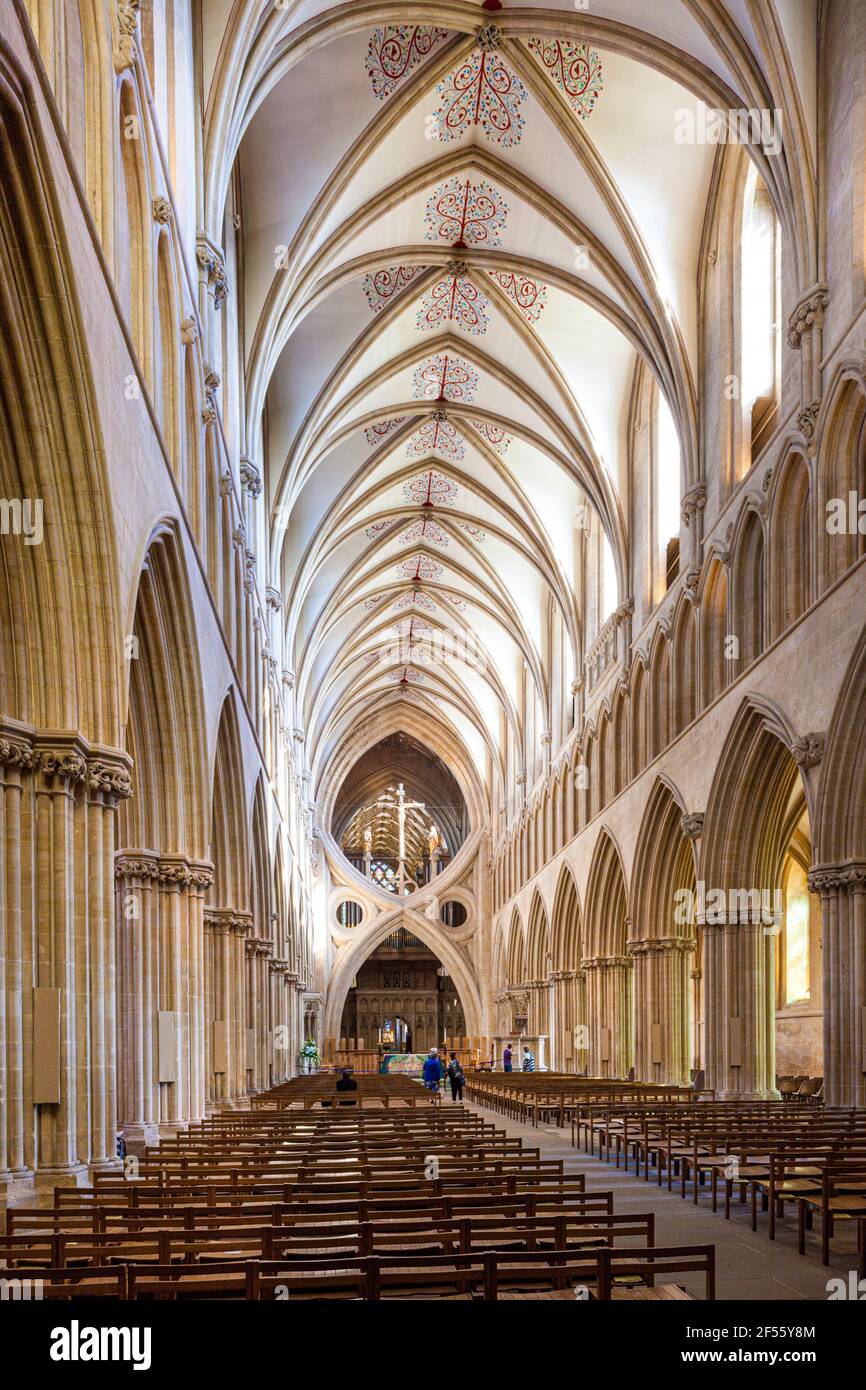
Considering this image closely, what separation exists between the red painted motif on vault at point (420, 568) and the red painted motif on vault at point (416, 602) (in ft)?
4.38

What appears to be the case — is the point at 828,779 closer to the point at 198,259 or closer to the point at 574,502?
the point at 198,259

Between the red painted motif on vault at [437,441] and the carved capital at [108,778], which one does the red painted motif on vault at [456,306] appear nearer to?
the red painted motif on vault at [437,441]

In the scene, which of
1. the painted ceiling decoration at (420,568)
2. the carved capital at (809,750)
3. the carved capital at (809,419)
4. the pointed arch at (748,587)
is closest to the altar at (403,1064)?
the painted ceiling decoration at (420,568)

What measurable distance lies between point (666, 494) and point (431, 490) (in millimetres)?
11971

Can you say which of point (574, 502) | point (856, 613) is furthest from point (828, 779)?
point (574, 502)

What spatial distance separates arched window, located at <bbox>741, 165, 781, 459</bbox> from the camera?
2253 centimetres

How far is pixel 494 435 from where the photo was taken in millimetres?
35500

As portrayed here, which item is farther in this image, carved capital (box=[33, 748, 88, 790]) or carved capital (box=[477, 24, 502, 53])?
carved capital (box=[477, 24, 502, 53])

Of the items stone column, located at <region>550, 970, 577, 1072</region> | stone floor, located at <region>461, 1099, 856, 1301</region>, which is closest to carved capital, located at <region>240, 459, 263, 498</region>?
stone floor, located at <region>461, 1099, 856, 1301</region>

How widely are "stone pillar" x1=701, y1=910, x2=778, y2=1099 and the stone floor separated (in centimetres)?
843

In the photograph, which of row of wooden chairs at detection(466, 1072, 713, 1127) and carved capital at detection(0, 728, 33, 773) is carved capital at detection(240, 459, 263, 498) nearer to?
row of wooden chairs at detection(466, 1072, 713, 1127)

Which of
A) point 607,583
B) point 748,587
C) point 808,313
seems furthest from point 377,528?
point 808,313

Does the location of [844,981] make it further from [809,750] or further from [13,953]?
[13,953]

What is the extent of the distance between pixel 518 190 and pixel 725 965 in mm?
15202
